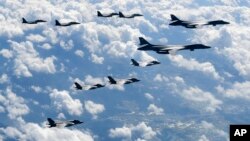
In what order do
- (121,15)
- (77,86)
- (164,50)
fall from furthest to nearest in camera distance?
(77,86) → (121,15) → (164,50)

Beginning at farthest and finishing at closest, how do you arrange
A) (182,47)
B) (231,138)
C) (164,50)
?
(182,47) → (164,50) → (231,138)

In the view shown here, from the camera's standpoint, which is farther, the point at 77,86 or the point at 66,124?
the point at 77,86

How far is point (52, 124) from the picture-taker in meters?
138

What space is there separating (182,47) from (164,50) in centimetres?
1098

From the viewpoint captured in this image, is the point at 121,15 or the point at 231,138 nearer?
the point at 231,138

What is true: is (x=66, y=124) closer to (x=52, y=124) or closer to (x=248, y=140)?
(x=52, y=124)

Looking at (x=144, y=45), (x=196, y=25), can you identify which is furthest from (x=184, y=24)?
(x=144, y=45)

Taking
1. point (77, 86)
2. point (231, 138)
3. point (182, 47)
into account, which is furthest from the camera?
point (77, 86)

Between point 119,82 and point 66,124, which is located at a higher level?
point 119,82

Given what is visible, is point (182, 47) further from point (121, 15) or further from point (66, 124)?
point (66, 124)

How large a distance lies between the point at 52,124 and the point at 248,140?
102m

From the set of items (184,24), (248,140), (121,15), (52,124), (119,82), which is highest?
(121,15)

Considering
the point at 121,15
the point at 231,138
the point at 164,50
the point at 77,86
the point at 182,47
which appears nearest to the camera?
the point at 231,138

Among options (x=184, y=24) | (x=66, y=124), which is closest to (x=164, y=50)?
(x=184, y=24)
